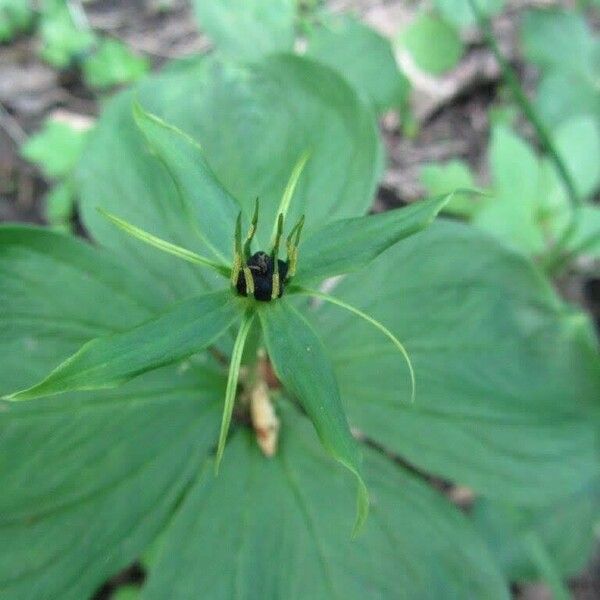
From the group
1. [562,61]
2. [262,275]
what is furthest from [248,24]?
[262,275]

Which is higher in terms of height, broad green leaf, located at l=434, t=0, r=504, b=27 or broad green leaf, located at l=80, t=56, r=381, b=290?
broad green leaf, located at l=434, t=0, r=504, b=27

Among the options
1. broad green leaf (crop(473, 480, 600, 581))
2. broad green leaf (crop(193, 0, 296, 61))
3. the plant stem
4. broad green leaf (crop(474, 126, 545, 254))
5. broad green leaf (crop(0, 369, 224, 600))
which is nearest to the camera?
broad green leaf (crop(0, 369, 224, 600))

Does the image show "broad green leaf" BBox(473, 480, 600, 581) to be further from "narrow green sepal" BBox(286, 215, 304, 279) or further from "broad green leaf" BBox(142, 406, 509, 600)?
"narrow green sepal" BBox(286, 215, 304, 279)

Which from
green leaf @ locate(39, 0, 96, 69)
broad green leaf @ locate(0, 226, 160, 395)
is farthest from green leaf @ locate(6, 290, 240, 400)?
green leaf @ locate(39, 0, 96, 69)

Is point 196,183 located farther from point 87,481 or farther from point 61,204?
point 61,204

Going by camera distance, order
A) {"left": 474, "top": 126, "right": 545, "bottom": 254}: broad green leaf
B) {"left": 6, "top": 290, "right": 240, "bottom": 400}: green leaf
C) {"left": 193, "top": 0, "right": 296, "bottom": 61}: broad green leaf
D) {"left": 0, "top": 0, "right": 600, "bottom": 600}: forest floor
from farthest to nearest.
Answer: {"left": 0, "top": 0, "right": 600, "bottom": 600}: forest floor, {"left": 193, "top": 0, "right": 296, "bottom": 61}: broad green leaf, {"left": 474, "top": 126, "right": 545, "bottom": 254}: broad green leaf, {"left": 6, "top": 290, "right": 240, "bottom": 400}: green leaf

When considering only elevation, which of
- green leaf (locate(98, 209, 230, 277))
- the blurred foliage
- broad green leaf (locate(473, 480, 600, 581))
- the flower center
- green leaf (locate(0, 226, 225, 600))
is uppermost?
the blurred foliage

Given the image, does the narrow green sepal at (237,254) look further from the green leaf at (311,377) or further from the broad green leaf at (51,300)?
the broad green leaf at (51,300)

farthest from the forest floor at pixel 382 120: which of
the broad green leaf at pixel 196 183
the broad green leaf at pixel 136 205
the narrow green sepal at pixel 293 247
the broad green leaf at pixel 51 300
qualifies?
the narrow green sepal at pixel 293 247
